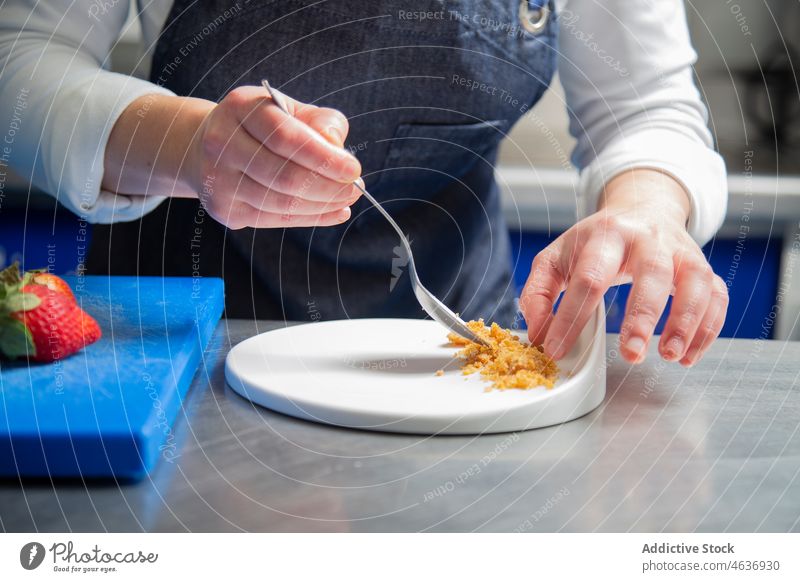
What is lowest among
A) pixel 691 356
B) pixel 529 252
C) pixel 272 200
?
pixel 529 252

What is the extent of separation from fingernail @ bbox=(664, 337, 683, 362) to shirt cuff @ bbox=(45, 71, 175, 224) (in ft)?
1.27

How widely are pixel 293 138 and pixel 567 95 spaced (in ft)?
1.35

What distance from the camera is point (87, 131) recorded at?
1.84ft

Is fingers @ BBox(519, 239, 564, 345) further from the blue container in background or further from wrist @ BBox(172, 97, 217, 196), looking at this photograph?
the blue container in background

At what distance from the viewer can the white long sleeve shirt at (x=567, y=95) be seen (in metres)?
0.57

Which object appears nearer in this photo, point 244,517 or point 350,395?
point 244,517

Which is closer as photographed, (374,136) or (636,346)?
(636,346)

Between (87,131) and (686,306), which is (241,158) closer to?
(87,131)

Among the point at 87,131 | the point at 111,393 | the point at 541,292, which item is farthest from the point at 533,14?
the point at 111,393

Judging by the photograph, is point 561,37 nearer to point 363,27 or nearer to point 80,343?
point 363,27

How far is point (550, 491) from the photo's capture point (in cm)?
37

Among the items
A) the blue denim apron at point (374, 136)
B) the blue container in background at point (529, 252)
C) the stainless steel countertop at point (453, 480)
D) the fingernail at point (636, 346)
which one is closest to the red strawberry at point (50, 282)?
the stainless steel countertop at point (453, 480)
